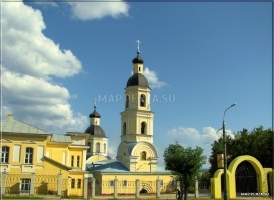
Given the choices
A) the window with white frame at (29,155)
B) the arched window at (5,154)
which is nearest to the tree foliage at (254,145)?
the window with white frame at (29,155)

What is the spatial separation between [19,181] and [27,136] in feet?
12.1

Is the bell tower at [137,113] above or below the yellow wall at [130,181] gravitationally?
above

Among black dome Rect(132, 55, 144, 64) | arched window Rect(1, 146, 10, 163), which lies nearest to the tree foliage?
black dome Rect(132, 55, 144, 64)

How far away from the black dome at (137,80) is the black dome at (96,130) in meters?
20.8

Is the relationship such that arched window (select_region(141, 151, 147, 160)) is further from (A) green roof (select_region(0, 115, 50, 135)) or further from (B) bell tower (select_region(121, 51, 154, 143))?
(A) green roof (select_region(0, 115, 50, 135))

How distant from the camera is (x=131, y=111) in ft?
145

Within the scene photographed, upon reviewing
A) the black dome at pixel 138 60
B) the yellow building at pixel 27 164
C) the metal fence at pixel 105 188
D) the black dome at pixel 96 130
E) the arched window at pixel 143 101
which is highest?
the black dome at pixel 138 60

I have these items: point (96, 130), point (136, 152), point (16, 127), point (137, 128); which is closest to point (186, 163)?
point (16, 127)

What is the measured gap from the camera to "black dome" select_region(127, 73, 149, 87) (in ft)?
148

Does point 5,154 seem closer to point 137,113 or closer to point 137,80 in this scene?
point 137,113

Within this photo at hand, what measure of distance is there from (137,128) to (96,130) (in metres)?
21.7

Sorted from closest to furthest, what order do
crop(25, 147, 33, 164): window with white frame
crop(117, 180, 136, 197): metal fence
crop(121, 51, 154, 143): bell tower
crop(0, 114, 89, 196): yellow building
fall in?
crop(0, 114, 89, 196): yellow building, crop(25, 147, 33, 164): window with white frame, crop(117, 180, 136, 197): metal fence, crop(121, 51, 154, 143): bell tower

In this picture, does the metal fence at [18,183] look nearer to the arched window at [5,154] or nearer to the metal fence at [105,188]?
the arched window at [5,154]

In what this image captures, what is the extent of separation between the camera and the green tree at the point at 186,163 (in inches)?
1109
